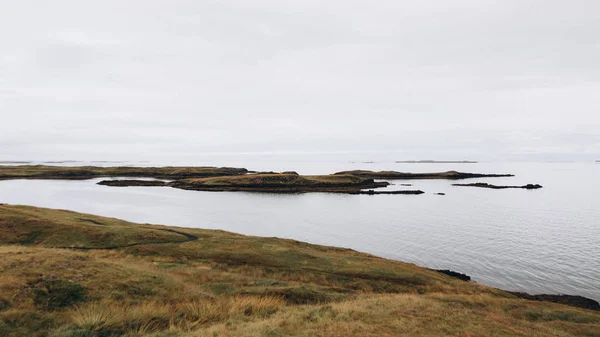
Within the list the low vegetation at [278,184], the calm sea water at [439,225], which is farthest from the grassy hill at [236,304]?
the low vegetation at [278,184]

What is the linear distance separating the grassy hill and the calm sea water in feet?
46.8

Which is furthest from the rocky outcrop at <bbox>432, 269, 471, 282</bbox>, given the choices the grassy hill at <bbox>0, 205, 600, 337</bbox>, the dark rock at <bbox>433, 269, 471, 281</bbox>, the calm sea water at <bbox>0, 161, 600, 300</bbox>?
the grassy hill at <bbox>0, 205, 600, 337</bbox>

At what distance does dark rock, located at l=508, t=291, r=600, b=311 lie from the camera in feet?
91.2

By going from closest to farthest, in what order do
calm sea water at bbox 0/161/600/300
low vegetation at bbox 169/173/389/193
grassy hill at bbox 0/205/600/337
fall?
grassy hill at bbox 0/205/600/337
calm sea water at bbox 0/161/600/300
low vegetation at bbox 169/173/389/193

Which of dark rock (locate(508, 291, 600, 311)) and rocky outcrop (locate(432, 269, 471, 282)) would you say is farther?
rocky outcrop (locate(432, 269, 471, 282))

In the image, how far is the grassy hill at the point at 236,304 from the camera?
44.5 feet

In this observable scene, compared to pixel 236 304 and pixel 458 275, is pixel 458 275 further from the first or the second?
pixel 236 304

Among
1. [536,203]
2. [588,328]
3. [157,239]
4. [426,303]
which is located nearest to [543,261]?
[588,328]

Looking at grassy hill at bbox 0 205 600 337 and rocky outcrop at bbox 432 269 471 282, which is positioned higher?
grassy hill at bbox 0 205 600 337

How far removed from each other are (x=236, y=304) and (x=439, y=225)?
5799 cm

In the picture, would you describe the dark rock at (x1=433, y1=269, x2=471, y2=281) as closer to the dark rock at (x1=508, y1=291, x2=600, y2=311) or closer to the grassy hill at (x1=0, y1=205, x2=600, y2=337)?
the grassy hill at (x1=0, y1=205, x2=600, y2=337)

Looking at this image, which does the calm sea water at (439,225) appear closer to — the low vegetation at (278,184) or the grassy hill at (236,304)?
the grassy hill at (236,304)

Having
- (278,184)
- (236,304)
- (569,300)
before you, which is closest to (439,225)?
(569,300)

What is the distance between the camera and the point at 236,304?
1694 cm
